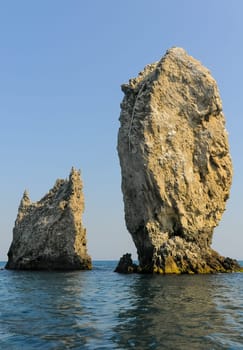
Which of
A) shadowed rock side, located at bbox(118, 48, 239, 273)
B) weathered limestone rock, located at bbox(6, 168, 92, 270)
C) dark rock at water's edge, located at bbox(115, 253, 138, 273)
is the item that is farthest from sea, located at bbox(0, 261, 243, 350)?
weathered limestone rock, located at bbox(6, 168, 92, 270)

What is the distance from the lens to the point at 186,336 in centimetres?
1431

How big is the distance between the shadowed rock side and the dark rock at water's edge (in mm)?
1188

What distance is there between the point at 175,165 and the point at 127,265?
14415 millimetres

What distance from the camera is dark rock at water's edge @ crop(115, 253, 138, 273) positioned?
53.2 meters

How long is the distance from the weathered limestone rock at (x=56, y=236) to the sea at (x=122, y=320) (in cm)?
3474

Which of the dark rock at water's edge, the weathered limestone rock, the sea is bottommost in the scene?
the sea

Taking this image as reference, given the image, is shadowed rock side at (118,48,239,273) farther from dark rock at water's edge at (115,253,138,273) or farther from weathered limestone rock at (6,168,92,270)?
weathered limestone rock at (6,168,92,270)

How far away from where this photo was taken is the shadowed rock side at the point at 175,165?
52344 mm

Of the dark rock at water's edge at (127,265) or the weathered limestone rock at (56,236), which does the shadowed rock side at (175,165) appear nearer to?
the dark rock at water's edge at (127,265)

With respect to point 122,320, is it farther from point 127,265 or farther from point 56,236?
point 56,236

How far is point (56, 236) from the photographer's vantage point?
207 feet

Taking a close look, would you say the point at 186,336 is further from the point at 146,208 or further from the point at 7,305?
the point at 146,208

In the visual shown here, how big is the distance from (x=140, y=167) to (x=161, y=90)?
11014mm

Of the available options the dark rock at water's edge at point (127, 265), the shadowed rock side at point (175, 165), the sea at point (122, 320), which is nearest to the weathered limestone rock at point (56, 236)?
the dark rock at water's edge at point (127, 265)
